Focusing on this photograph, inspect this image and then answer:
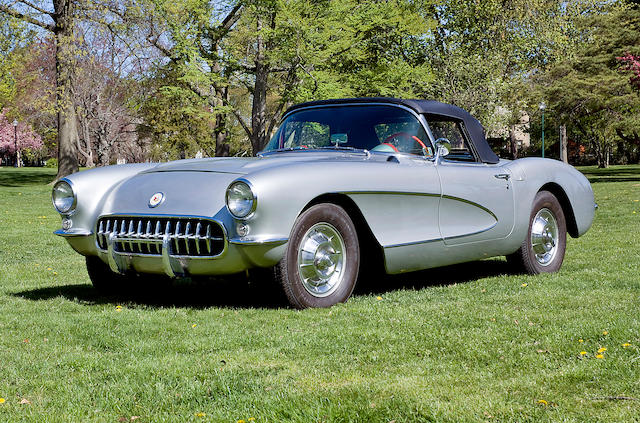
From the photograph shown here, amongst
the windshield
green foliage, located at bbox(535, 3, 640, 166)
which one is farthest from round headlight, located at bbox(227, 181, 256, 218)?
green foliage, located at bbox(535, 3, 640, 166)

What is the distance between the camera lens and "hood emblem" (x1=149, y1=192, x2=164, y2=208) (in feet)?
17.1

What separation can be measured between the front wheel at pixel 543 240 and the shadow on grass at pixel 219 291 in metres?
0.27

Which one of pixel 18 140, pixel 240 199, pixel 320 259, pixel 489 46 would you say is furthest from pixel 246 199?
pixel 18 140

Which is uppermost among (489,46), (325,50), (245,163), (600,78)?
(489,46)

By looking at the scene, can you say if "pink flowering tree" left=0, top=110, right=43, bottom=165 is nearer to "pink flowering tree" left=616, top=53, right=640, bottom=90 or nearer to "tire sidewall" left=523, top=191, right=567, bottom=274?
"pink flowering tree" left=616, top=53, right=640, bottom=90

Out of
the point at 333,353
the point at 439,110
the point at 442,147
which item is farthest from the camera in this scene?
the point at 439,110

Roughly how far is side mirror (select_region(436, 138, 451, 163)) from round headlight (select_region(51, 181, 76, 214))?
2861mm

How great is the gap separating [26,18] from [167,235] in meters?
24.8

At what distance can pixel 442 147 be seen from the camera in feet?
20.3

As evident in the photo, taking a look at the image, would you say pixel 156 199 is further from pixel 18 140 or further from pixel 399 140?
pixel 18 140

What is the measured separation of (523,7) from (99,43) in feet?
73.2

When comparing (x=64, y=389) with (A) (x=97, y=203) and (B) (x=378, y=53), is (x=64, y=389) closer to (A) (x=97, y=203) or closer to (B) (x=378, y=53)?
(A) (x=97, y=203)

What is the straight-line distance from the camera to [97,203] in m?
5.73

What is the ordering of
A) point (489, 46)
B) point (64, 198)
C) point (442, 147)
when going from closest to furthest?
point (64, 198), point (442, 147), point (489, 46)
